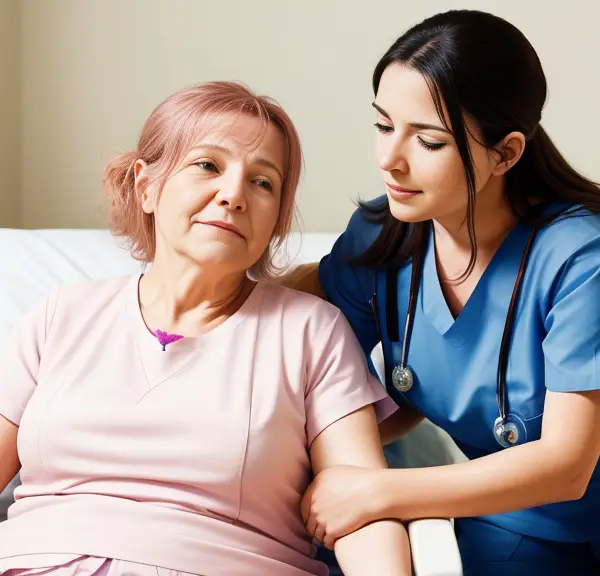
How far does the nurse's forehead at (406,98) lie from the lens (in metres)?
1.27

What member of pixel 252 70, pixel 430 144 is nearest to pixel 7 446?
pixel 430 144

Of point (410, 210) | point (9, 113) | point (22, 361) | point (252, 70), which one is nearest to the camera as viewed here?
point (410, 210)

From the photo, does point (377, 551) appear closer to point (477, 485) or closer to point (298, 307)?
point (477, 485)

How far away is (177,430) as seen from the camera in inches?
52.0

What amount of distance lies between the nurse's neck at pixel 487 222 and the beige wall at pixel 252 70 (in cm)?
89

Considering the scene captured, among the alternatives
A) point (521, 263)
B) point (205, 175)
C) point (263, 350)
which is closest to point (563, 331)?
Result: point (521, 263)

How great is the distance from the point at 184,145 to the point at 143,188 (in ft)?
0.46

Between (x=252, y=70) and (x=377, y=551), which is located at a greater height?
(x=252, y=70)

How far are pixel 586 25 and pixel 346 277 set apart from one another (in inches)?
40.6

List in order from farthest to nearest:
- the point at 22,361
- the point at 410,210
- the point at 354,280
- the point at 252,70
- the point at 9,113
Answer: the point at 9,113
the point at 252,70
the point at 354,280
the point at 22,361
the point at 410,210

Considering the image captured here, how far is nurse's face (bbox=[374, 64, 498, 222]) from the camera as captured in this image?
1272 millimetres

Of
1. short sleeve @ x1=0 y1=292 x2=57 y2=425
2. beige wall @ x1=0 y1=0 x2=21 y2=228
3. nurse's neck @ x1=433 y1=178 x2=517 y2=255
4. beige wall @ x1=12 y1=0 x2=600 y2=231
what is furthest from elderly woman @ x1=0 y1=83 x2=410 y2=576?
beige wall @ x1=0 y1=0 x2=21 y2=228

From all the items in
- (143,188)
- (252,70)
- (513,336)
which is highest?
(252,70)

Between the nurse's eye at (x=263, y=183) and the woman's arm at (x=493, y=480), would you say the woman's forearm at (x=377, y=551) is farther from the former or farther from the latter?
the nurse's eye at (x=263, y=183)
